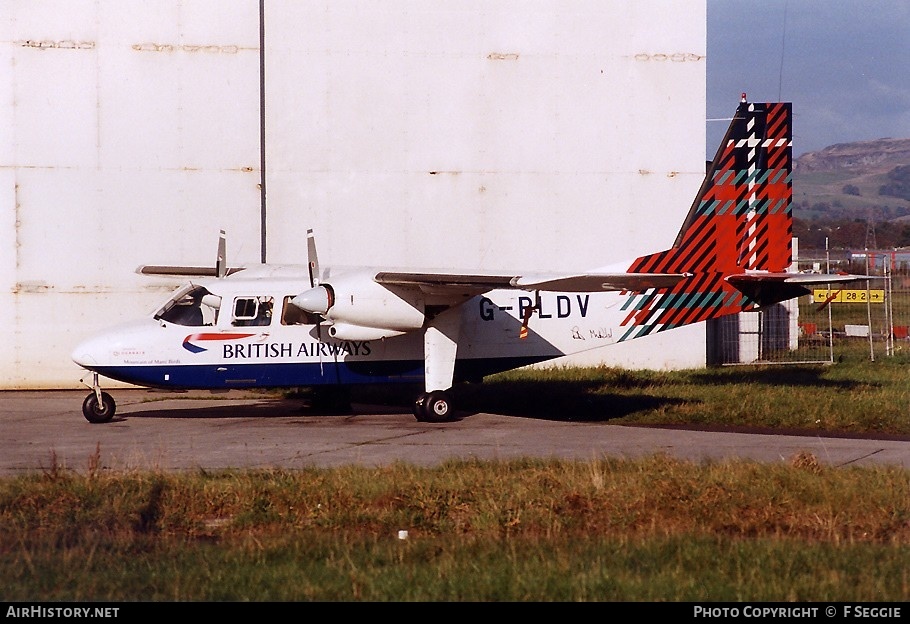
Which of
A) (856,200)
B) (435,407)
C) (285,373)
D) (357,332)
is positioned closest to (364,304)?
(357,332)

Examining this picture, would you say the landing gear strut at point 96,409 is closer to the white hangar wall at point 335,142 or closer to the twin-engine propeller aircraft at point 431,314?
the twin-engine propeller aircraft at point 431,314

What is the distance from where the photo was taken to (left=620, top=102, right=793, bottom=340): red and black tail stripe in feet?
59.6

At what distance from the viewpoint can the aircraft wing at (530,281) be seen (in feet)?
49.5

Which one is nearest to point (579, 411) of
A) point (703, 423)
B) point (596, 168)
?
point (703, 423)

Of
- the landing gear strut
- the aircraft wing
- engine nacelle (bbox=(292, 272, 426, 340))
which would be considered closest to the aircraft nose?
the landing gear strut

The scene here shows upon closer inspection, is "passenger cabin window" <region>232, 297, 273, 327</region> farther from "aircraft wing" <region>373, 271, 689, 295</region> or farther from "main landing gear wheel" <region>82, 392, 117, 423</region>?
"main landing gear wheel" <region>82, 392, 117, 423</region>

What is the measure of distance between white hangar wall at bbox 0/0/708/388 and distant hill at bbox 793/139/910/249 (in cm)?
2027

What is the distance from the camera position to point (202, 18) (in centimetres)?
2336

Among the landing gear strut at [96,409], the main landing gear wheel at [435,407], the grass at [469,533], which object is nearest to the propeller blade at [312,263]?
the main landing gear wheel at [435,407]

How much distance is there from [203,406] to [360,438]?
19.7 ft

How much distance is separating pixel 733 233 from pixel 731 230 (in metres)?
0.07
